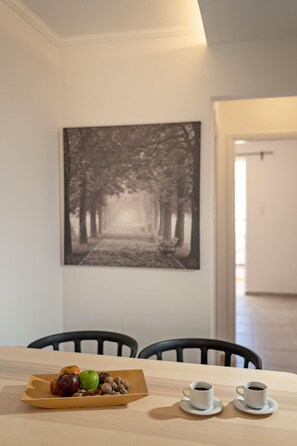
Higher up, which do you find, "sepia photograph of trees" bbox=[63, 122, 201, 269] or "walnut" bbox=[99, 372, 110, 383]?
"sepia photograph of trees" bbox=[63, 122, 201, 269]

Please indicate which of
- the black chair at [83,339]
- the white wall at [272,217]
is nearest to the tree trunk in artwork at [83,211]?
the black chair at [83,339]

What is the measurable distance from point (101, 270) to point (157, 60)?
151 cm

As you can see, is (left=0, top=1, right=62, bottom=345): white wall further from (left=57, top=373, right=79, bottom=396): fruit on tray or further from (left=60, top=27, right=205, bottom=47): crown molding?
(left=57, top=373, right=79, bottom=396): fruit on tray

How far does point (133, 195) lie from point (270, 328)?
2.57 meters

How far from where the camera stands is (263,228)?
19.3ft

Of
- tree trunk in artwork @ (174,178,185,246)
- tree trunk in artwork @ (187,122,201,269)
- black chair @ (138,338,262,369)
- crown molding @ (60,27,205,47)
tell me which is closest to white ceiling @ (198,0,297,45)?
crown molding @ (60,27,205,47)

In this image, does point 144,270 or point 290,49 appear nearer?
point 290,49

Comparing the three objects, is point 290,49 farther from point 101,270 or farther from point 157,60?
point 101,270

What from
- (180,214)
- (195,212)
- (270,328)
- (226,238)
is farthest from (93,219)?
(270,328)

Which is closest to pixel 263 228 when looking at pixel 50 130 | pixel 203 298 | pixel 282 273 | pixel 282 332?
pixel 282 273

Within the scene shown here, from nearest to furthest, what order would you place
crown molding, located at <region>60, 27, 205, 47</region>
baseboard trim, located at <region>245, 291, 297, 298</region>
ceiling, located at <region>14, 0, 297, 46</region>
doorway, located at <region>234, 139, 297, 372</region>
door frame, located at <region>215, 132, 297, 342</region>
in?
ceiling, located at <region>14, 0, 297, 46</region>, crown molding, located at <region>60, 27, 205, 47</region>, door frame, located at <region>215, 132, 297, 342</region>, doorway, located at <region>234, 139, 297, 372</region>, baseboard trim, located at <region>245, 291, 297, 298</region>

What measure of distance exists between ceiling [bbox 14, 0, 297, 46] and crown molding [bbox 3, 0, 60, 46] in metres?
0.01

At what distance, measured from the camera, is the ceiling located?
6.73 ft

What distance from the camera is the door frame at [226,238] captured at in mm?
3527
